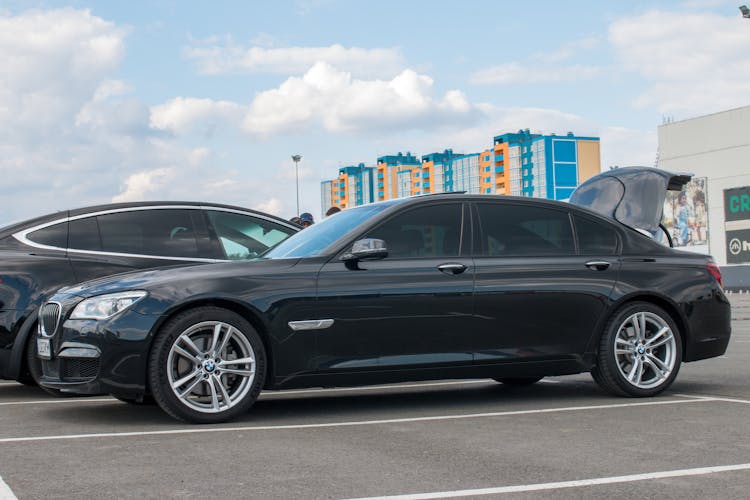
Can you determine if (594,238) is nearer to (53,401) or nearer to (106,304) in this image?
(106,304)

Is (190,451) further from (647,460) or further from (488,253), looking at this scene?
(488,253)

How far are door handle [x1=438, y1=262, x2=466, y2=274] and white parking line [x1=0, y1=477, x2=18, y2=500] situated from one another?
3.45 metres

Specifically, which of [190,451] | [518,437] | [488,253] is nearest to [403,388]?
[488,253]

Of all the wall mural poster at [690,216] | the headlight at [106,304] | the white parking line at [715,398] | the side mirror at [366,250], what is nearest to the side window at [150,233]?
the headlight at [106,304]

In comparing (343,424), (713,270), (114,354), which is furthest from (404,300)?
(713,270)

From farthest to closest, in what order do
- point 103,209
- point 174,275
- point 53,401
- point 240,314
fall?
point 103,209
point 53,401
point 240,314
point 174,275

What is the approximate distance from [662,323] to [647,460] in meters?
2.93

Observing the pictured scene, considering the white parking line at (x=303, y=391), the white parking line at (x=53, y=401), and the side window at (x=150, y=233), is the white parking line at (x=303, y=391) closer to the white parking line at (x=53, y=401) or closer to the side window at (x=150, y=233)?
the white parking line at (x=53, y=401)

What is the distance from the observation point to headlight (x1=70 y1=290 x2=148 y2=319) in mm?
6590

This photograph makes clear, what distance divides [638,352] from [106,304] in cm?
387

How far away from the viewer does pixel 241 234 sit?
9242mm

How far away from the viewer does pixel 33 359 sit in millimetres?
7453

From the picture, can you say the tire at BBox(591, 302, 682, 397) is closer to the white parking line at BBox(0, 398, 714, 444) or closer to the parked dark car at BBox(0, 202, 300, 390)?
the white parking line at BBox(0, 398, 714, 444)

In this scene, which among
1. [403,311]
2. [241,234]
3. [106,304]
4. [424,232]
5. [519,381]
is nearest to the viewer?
[106,304]
